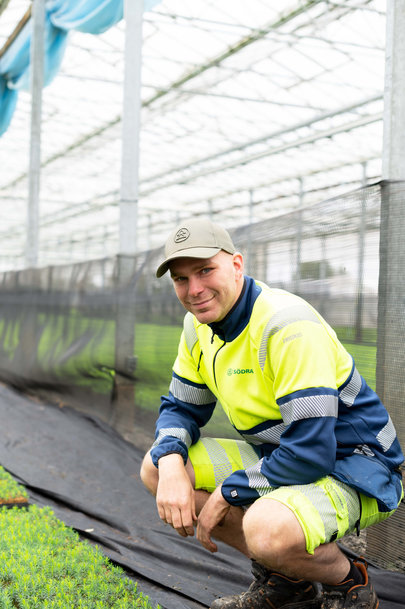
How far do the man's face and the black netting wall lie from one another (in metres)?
0.93

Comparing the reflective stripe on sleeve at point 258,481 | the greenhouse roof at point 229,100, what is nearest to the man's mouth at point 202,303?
the reflective stripe on sleeve at point 258,481

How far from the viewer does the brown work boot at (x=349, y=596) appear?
2.06 meters

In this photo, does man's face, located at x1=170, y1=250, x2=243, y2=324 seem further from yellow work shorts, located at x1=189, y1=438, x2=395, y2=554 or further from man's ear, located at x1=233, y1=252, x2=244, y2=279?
yellow work shorts, located at x1=189, y1=438, x2=395, y2=554

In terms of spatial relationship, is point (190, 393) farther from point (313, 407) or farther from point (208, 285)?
point (313, 407)

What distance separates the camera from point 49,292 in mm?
6730

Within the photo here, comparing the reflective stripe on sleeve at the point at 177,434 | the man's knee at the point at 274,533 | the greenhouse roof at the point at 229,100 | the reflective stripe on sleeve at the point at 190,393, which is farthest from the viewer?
the greenhouse roof at the point at 229,100

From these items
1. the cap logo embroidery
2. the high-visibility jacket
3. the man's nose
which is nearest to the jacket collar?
the high-visibility jacket

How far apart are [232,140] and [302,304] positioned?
1753cm

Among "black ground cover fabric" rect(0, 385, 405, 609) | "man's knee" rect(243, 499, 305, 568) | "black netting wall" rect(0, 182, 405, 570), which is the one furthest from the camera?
"black netting wall" rect(0, 182, 405, 570)

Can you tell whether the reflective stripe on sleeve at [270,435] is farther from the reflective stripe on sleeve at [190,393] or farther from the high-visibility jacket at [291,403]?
the reflective stripe on sleeve at [190,393]

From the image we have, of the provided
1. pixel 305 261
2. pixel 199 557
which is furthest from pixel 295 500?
pixel 305 261

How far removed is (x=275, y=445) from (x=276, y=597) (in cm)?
53

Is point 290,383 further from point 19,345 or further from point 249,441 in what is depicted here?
point 19,345

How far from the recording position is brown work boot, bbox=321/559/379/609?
2057 mm
